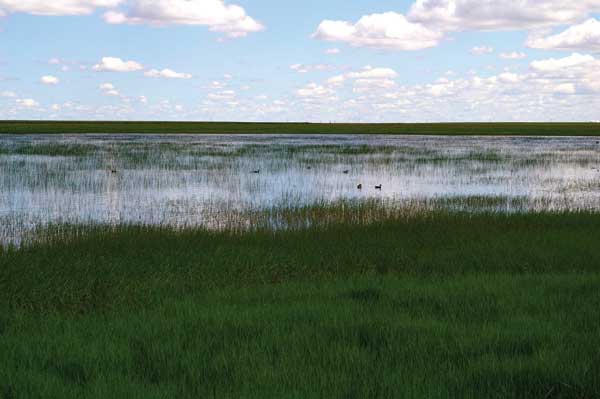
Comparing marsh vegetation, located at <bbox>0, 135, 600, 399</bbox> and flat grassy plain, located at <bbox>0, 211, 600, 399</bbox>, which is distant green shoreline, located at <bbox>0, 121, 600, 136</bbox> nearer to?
marsh vegetation, located at <bbox>0, 135, 600, 399</bbox>

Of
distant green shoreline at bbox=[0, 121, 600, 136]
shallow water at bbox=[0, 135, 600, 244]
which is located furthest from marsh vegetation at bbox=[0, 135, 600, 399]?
distant green shoreline at bbox=[0, 121, 600, 136]

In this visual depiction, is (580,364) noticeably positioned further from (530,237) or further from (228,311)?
(530,237)

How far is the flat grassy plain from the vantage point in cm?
587

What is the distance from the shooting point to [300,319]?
7949mm

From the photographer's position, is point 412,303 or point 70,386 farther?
point 412,303

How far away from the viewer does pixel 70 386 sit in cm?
576

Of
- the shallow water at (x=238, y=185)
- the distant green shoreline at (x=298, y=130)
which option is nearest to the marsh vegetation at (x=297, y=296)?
the shallow water at (x=238, y=185)

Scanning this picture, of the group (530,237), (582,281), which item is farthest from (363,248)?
(582,281)

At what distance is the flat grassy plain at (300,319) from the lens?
5.87 m

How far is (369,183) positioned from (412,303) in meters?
20.3

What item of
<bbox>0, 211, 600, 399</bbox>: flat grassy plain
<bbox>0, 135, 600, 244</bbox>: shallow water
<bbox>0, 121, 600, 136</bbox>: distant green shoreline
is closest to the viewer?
<bbox>0, 211, 600, 399</bbox>: flat grassy plain

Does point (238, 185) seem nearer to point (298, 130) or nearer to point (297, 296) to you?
point (297, 296)

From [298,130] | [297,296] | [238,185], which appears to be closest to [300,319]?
[297,296]

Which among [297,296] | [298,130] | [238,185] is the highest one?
[298,130]
